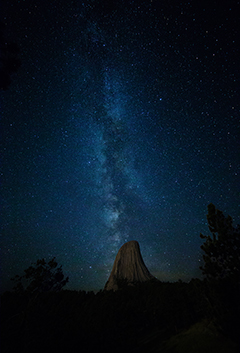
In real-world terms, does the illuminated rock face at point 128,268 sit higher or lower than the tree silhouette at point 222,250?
higher

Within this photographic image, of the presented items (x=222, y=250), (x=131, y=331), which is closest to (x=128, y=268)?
(x=131, y=331)

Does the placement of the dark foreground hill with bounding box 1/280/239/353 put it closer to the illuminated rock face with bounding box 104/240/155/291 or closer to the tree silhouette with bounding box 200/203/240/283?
the tree silhouette with bounding box 200/203/240/283

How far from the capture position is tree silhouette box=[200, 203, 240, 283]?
30.9ft

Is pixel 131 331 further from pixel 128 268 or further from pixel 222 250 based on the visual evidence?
pixel 128 268

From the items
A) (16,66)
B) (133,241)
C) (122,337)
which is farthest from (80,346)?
(133,241)

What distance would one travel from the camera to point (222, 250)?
9.70 m

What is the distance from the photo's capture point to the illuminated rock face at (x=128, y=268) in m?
51.9

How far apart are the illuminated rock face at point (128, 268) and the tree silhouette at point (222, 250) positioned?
47.4 metres

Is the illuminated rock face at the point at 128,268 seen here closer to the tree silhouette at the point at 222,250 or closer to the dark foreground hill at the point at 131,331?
the dark foreground hill at the point at 131,331

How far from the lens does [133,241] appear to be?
67188mm

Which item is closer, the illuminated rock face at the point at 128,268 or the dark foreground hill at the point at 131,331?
the dark foreground hill at the point at 131,331

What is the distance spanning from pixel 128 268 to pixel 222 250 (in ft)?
182

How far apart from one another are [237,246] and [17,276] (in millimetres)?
24841

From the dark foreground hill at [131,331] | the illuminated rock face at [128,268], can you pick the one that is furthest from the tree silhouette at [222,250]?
the illuminated rock face at [128,268]
